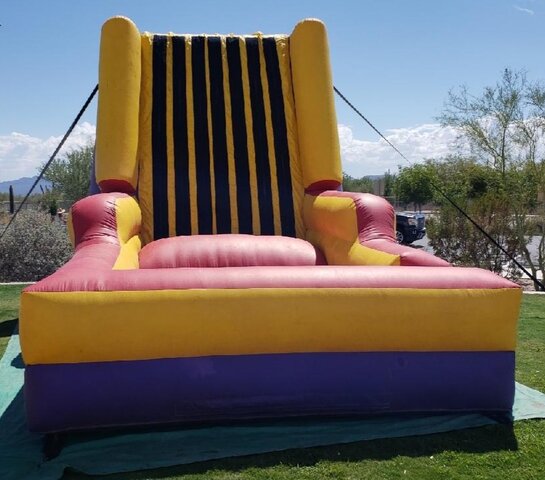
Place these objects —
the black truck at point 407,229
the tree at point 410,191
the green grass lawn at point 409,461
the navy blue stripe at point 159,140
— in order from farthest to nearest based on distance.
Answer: the tree at point 410,191, the black truck at point 407,229, the navy blue stripe at point 159,140, the green grass lawn at point 409,461

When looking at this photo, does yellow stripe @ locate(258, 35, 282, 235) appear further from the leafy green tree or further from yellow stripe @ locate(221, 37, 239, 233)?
the leafy green tree

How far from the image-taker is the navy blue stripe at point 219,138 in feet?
13.1

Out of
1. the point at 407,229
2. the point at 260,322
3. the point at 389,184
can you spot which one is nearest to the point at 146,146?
the point at 260,322

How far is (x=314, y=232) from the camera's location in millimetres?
3807

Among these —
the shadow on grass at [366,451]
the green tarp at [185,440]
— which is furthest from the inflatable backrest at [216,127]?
the shadow on grass at [366,451]

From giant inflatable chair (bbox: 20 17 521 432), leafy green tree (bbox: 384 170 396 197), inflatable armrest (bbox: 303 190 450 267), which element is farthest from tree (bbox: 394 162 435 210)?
giant inflatable chair (bbox: 20 17 521 432)

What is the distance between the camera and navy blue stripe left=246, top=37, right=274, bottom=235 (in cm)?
404

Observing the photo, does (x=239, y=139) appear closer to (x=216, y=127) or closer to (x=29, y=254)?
(x=216, y=127)

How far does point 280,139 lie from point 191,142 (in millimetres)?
643

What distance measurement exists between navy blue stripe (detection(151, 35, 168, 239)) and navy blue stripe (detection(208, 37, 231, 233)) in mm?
341

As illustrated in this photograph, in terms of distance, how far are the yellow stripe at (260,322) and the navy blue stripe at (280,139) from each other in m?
1.88

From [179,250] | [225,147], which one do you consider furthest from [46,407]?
[225,147]

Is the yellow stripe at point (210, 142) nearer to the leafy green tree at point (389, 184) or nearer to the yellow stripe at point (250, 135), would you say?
the yellow stripe at point (250, 135)

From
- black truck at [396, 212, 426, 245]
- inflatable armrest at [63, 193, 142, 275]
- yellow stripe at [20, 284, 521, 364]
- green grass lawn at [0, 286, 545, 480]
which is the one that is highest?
inflatable armrest at [63, 193, 142, 275]
